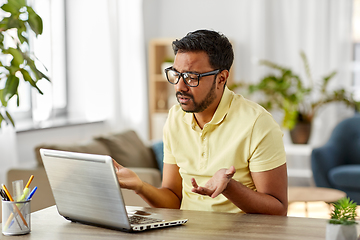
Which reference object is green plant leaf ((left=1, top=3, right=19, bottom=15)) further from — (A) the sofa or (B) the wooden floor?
(B) the wooden floor

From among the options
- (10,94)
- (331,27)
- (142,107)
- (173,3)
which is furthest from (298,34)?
(10,94)

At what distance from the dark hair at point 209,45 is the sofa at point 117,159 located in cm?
135

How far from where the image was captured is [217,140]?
62.5 inches

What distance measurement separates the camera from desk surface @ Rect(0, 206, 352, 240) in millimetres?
1155

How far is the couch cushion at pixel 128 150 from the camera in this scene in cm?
324

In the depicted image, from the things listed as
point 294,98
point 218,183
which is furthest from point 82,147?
point 294,98

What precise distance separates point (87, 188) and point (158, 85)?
4261 mm

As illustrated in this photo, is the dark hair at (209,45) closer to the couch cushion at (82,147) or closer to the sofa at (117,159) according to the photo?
the sofa at (117,159)

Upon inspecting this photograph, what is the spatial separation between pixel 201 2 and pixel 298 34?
1.18 metres

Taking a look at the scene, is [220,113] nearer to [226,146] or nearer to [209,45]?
[226,146]

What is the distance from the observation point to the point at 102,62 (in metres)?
4.49

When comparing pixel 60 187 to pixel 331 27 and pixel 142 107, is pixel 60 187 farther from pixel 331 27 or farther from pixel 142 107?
pixel 331 27

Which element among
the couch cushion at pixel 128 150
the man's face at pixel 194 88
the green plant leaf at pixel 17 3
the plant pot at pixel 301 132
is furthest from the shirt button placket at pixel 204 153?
the plant pot at pixel 301 132

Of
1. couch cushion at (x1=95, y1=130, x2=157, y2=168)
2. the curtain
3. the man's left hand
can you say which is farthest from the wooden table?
the curtain
